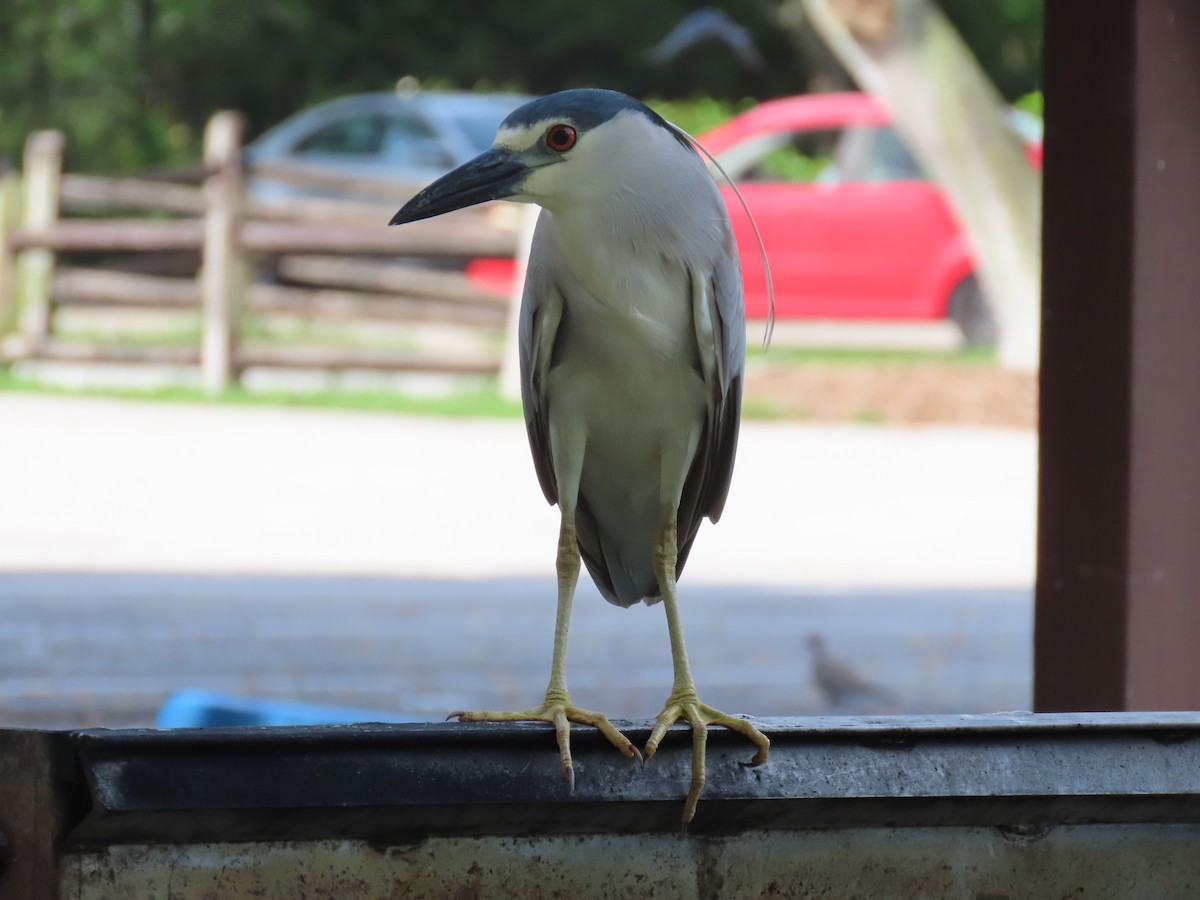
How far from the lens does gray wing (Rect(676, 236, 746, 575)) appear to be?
2488mm

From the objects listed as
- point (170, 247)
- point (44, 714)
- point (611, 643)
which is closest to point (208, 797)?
point (44, 714)

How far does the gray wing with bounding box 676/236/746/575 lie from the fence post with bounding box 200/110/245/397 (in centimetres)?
905

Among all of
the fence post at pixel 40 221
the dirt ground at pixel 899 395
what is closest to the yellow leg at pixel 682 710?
the dirt ground at pixel 899 395

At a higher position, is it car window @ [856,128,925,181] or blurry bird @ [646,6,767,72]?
blurry bird @ [646,6,767,72]

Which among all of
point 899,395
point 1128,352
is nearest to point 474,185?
point 1128,352

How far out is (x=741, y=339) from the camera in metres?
2.61

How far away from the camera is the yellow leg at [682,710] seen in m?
2.10

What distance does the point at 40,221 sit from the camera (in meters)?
13.0

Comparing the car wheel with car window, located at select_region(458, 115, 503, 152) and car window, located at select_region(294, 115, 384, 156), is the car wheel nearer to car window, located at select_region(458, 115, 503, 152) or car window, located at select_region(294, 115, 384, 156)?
car window, located at select_region(458, 115, 503, 152)

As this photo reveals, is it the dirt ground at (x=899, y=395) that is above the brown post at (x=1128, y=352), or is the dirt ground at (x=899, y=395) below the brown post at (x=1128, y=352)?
above

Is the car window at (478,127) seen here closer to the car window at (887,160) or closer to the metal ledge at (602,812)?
the car window at (887,160)

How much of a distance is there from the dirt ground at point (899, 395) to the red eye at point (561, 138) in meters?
8.52

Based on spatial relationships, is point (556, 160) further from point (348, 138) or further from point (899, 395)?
point (348, 138)

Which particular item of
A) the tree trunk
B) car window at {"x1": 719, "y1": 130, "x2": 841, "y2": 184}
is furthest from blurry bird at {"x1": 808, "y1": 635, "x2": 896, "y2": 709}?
car window at {"x1": 719, "y1": 130, "x2": 841, "y2": 184}
